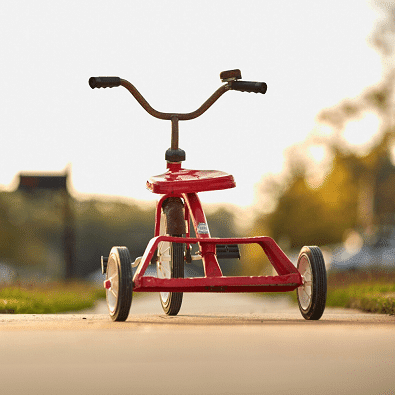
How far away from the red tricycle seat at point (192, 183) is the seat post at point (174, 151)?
0.87 ft

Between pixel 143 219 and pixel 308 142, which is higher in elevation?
pixel 308 142

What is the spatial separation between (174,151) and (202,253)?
0.91 meters

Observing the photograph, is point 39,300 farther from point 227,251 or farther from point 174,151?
point 227,251

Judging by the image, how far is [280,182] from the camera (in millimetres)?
39344

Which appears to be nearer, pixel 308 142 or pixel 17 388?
pixel 17 388

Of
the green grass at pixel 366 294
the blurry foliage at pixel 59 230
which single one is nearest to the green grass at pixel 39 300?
the green grass at pixel 366 294

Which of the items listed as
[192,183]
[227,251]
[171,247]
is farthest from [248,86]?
[171,247]

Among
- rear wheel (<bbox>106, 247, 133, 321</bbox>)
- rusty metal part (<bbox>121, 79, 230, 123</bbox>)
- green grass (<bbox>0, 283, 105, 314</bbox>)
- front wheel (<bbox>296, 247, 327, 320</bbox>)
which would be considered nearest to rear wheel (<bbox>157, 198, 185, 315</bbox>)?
rear wheel (<bbox>106, 247, 133, 321</bbox>)

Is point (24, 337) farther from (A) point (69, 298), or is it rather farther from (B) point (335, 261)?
(B) point (335, 261)

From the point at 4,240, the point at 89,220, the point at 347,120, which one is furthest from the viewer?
the point at 89,220

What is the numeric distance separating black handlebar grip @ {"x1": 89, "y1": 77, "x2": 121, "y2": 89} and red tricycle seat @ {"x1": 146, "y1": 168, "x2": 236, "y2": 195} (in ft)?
2.72

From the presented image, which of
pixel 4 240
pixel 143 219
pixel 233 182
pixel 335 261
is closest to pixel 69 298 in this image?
pixel 233 182

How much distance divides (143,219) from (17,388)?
81.6 metres

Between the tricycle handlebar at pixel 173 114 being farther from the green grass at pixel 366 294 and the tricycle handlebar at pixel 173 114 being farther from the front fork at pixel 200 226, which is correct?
the green grass at pixel 366 294
